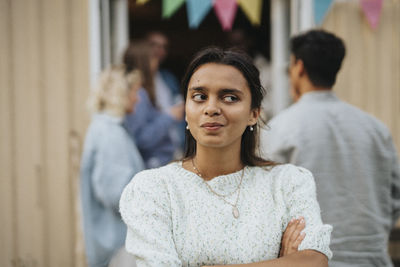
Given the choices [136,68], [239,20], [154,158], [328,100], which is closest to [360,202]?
[328,100]

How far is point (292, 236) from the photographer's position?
1543 mm

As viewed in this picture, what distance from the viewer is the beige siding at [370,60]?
11.9 feet

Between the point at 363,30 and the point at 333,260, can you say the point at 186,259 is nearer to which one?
the point at 333,260

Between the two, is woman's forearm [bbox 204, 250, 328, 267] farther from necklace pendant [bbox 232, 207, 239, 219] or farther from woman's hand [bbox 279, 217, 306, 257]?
necklace pendant [bbox 232, 207, 239, 219]

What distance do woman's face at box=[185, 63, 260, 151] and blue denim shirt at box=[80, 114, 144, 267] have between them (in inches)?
56.9

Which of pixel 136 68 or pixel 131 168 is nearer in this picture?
pixel 131 168

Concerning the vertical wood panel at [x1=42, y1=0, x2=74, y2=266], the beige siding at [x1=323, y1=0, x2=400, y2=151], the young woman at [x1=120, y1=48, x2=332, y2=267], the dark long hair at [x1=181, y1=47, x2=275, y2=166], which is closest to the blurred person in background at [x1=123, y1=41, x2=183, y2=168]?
the vertical wood panel at [x1=42, y1=0, x2=74, y2=266]

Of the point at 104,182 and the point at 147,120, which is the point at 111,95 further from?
the point at 104,182

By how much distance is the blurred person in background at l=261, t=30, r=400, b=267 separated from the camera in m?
2.13

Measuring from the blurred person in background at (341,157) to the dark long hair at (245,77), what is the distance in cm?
42

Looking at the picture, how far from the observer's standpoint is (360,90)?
144 inches

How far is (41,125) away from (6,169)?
434 millimetres

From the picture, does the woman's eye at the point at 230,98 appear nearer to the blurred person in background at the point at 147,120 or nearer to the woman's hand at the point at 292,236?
the woman's hand at the point at 292,236

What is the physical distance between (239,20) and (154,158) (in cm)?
337
